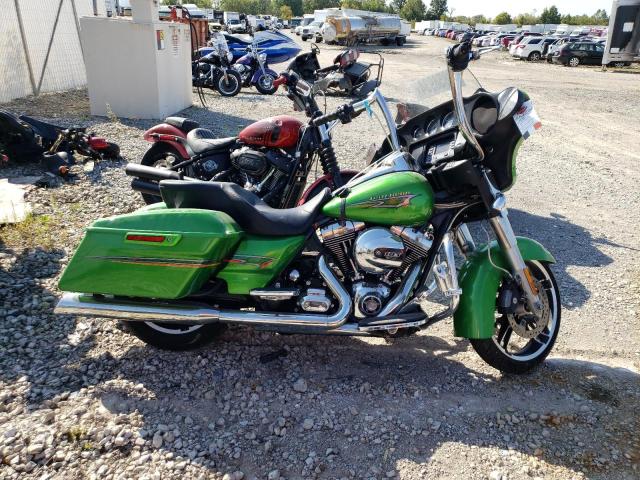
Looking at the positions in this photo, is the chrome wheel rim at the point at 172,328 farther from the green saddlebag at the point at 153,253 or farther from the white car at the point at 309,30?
the white car at the point at 309,30

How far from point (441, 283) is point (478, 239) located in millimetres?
2615

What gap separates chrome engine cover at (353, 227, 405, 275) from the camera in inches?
118

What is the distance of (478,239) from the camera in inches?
218

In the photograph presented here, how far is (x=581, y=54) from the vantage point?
31016 millimetres

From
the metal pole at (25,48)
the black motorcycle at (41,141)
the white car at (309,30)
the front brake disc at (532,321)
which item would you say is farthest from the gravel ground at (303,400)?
the white car at (309,30)

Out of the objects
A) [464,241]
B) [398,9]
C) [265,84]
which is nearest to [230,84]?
[265,84]

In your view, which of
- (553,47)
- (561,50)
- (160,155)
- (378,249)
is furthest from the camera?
(553,47)

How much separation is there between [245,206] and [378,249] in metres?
0.82

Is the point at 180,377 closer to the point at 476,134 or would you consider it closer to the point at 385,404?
the point at 385,404

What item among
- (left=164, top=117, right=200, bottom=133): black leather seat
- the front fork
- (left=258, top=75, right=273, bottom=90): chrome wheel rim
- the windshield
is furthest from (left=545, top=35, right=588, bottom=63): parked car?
the front fork

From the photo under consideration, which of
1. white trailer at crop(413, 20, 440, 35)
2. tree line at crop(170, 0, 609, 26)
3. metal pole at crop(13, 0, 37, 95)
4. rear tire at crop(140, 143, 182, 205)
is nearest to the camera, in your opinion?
rear tire at crop(140, 143, 182, 205)

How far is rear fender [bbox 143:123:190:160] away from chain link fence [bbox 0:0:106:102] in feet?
25.1

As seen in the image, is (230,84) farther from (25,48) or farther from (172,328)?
(172,328)

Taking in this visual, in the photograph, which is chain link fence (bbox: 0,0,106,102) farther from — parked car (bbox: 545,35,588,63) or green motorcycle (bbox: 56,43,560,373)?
parked car (bbox: 545,35,588,63)
